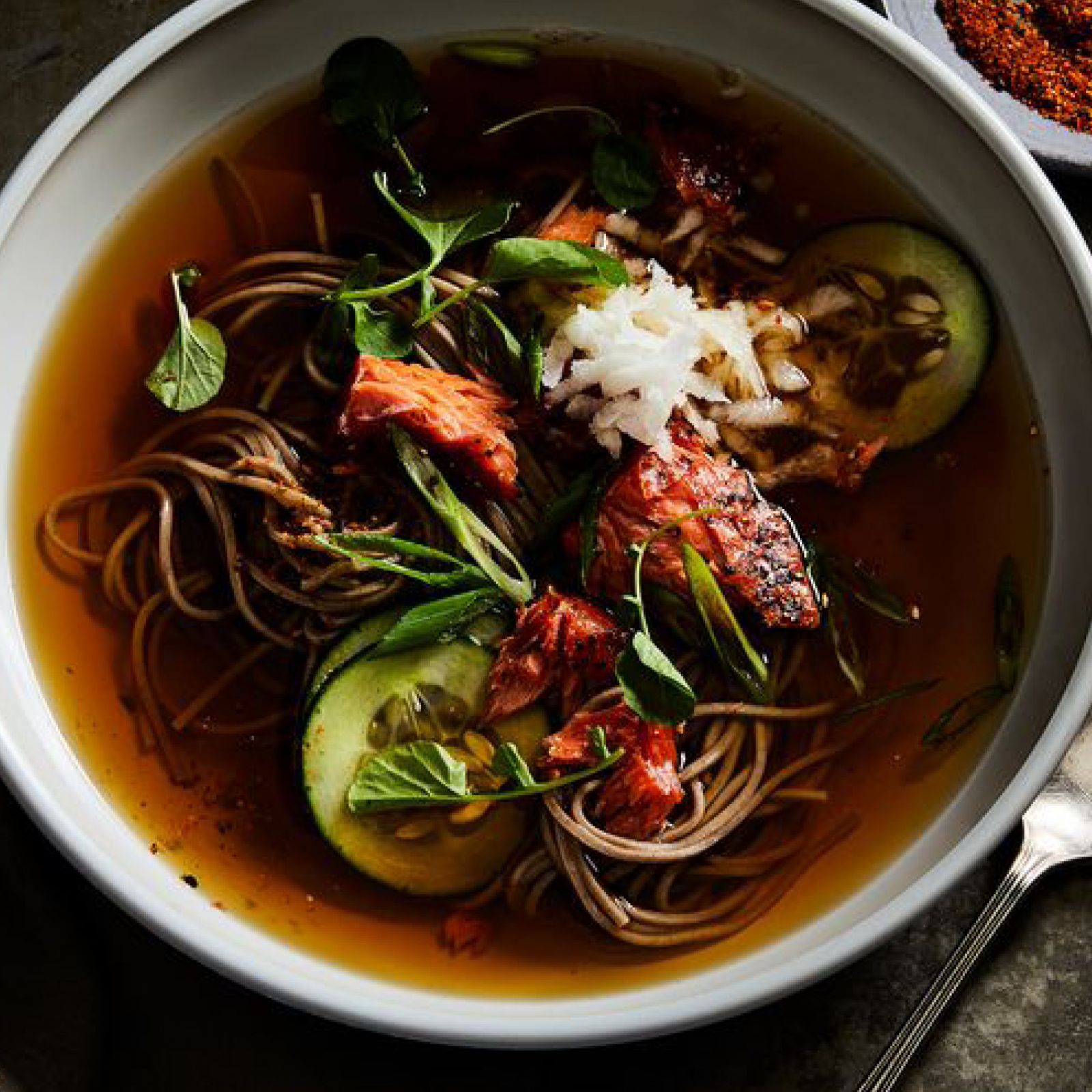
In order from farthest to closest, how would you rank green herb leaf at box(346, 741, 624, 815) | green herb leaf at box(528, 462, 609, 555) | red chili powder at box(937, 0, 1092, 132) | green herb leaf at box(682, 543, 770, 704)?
red chili powder at box(937, 0, 1092, 132), green herb leaf at box(528, 462, 609, 555), green herb leaf at box(682, 543, 770, 704), green herb leaf at box(346, 741, 624, 815)

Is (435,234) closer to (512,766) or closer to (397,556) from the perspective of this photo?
(397,556)

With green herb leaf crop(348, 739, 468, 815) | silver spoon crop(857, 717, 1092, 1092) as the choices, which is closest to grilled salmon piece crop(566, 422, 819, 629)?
green herb leaf crop(348, 739, 468, 815)

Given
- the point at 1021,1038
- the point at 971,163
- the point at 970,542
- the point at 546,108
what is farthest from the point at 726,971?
the point at 546,108

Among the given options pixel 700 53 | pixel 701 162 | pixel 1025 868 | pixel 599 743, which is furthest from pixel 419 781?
pixel 700 53

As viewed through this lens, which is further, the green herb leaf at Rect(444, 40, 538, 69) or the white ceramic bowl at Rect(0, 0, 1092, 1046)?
the green herb leaf at Rect(444, 40, 538, 69)

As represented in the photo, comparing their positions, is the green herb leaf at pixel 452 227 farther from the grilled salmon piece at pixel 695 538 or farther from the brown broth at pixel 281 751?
the grilled salmon piece at pixel 695 538

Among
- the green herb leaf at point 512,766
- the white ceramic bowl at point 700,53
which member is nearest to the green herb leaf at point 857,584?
the white ceramic bowl at point 700,53

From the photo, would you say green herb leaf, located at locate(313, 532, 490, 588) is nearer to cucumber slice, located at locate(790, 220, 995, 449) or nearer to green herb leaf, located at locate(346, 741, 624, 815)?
green herb leaf, located at locate(346, 741, 624, 815)
